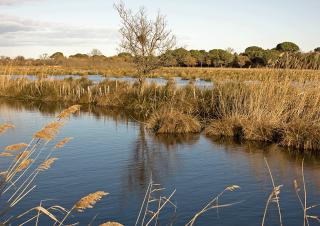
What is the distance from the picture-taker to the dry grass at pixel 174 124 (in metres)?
12.6

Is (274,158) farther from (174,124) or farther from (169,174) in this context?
(174,124)

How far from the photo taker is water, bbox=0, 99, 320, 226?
6.02m

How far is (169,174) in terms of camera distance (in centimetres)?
802

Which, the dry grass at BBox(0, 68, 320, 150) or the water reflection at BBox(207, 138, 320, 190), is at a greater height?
the dry grass at BBox(0, 68, 320, 150)

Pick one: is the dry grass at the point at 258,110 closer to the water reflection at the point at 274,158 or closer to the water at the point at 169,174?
the water reflection at the point at 274,158

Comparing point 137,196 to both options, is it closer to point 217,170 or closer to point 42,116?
point 217,170

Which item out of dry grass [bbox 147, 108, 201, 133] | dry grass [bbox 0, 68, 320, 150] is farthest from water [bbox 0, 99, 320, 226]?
dry grass [bbox 0, 68, 320, 150]

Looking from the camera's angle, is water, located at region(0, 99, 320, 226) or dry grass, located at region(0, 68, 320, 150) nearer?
water, located at region(0, 99, 320, 226)

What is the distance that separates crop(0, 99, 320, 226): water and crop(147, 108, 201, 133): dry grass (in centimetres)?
44

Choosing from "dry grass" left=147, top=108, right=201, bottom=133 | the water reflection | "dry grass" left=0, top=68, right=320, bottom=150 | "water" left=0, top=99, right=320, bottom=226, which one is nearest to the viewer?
"water" left=0, top=99, right=320, bottom=226

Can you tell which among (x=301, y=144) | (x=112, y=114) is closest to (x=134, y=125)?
(x=112, y=114)

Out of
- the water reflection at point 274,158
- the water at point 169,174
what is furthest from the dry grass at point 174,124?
the water reflection at point 274,158

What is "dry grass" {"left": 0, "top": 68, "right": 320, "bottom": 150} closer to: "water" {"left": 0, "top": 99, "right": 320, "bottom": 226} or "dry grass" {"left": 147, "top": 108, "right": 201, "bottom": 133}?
"dry grass" {"left": 147, "top": 108, "right": 201, "bottom": 133}

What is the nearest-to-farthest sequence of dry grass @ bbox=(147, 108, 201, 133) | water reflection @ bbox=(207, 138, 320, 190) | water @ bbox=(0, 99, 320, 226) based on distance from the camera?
water @ bbox=(0, 99, 320, 226) < water reflection @ bbox=(207, 138, 320, 190) < dry grass @ bbox=(147, 108, 201, 133)
